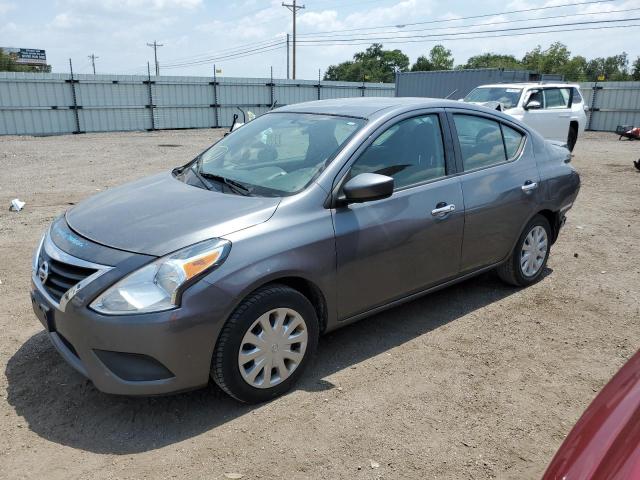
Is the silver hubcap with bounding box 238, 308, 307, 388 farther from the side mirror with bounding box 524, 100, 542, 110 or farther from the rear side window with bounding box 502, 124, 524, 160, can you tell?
the side mirror with bounding box 524, 100, 542, 110

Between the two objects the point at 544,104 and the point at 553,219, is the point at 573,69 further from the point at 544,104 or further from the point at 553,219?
the point at 553,219

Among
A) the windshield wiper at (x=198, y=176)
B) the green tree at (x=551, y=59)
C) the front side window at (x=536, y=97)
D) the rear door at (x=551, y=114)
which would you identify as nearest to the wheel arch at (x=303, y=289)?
the windshield wiper at (x=198, y=176)

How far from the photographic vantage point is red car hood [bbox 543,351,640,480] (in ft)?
4.77

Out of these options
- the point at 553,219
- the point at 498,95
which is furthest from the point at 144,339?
the point at 498,95

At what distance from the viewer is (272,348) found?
121 inches

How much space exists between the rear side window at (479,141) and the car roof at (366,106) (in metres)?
0.16

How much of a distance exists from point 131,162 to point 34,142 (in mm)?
6524

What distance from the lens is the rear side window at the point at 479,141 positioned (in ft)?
13.7

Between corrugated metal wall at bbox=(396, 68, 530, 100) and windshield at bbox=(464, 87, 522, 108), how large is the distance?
6527 mm

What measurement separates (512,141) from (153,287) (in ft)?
11.0

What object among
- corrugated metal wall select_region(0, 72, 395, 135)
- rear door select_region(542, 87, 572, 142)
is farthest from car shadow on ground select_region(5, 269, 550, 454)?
corrugated metal wall select_region(0, 72, 395, 135)

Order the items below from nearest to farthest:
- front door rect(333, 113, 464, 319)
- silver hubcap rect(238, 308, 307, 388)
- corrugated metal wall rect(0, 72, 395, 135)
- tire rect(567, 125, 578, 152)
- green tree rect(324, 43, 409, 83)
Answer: silver hubcap rect(238, 308, 307, 388)
front door rect(333, 113, 464, 319)
tire rect(567, 125, 578, 152)
corrugated metal wall rect(0, 72, 395, 135)
green tree rect(324, 43, 409, 83)

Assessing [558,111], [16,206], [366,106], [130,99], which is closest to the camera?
[366,106]

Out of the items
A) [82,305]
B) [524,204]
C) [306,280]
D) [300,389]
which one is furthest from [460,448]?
[524,204]
